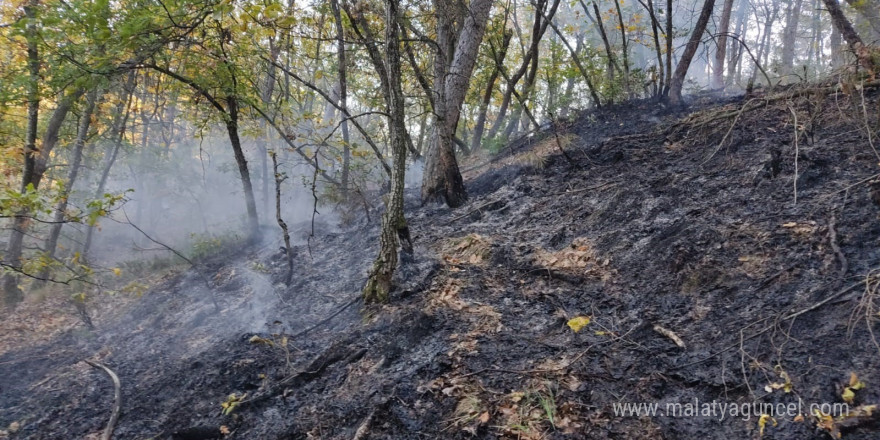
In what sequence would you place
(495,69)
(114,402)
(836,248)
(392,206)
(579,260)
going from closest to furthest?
(836,248) → (114,402) → (579,260) → (392,206) → (495,69)

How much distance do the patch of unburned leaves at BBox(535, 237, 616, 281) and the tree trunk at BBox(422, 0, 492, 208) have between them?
2402 mm

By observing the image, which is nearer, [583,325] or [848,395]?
[848,395]

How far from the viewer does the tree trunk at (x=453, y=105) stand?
6.55 metres

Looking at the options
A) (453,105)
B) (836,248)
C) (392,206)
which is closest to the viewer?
(836,248)

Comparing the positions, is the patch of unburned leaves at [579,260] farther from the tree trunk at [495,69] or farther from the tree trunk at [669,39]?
the tree trunk at [495,69]

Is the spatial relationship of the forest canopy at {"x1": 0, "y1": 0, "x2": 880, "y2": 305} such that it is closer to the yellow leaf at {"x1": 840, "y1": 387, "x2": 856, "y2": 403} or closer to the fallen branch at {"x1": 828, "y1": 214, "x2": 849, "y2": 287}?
the fallen branch at {"x1": 828, "y1": 214, "x2": 849, "y2": 287}

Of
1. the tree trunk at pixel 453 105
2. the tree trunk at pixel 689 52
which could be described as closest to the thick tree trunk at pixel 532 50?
the tree trunk at pixel 453 105

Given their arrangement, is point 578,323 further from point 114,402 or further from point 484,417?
point 114,402

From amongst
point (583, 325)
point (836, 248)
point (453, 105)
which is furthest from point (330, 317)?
point (836, 248)

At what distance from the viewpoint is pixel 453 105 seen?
687 centimetres

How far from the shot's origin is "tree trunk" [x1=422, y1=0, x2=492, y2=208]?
21.5ft

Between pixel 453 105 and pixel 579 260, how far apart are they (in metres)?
3.60

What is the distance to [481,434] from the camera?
239cm

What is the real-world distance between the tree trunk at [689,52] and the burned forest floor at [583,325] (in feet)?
4.51
